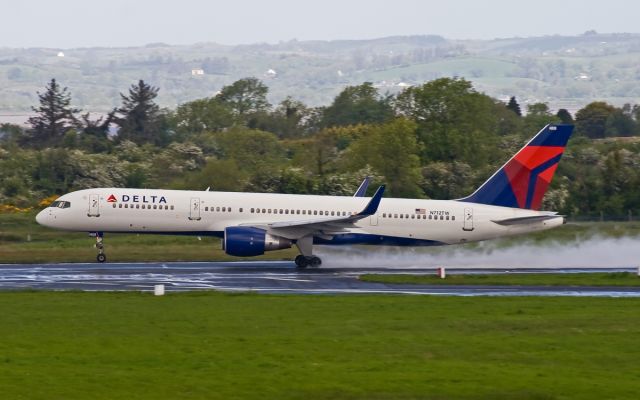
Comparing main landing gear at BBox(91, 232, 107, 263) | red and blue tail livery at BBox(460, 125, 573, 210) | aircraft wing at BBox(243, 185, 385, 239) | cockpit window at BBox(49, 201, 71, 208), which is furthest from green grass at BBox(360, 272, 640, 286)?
cockpit window at BBox(49, 201, 71, 208)

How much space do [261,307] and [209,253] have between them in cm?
2271

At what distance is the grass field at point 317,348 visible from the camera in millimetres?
21047

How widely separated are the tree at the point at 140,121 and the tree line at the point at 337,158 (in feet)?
0.59

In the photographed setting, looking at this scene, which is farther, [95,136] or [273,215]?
[95,136]

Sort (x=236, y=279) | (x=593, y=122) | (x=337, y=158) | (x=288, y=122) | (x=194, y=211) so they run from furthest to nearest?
1. (x=593, y=122)
2. (x=288, y=122)
3. (x=337, y=158)
4. (x=194, y=211)
5. (x=236, y=279)

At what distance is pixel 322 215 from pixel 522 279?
976 cm

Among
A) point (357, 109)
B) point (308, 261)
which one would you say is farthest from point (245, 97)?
point (308, 261)

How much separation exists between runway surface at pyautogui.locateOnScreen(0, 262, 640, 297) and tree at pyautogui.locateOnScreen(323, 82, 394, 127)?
87.4 metres

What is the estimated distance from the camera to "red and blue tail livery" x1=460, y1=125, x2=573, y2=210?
163 feet

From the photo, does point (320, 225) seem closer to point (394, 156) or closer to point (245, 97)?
point (394, 156)

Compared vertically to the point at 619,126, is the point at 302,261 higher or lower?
lower

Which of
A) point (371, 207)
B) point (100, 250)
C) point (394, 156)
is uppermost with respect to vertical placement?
point (394, 156)

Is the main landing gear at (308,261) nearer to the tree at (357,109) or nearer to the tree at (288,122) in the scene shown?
the tree at (357,109)

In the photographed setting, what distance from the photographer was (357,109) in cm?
14075
